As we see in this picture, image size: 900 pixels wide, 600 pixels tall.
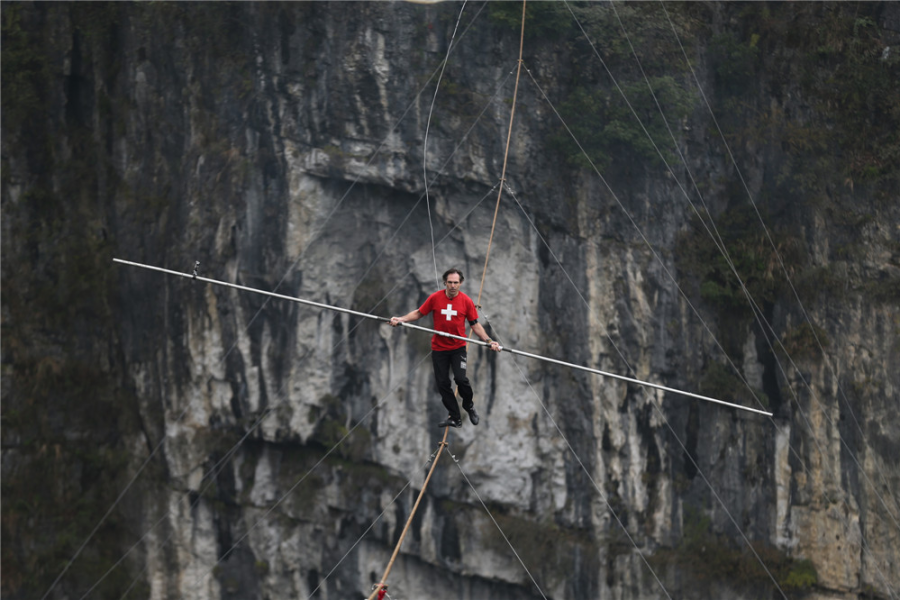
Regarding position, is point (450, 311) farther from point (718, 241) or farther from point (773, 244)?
point (773, 244)

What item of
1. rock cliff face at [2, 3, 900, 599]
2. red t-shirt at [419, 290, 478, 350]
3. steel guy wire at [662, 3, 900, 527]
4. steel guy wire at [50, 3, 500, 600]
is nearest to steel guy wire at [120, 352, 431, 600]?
rock cliff face at [2, 3, 900, 599]

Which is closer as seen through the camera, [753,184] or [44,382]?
[753,184]

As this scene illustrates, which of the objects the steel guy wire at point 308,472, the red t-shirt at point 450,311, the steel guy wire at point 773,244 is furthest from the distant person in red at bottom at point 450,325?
the steel guy wire at point 773,244

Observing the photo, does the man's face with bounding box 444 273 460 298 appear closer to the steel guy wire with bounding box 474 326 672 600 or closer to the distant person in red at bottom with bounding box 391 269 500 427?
the distant person in red at bottom with bounding box 391 269 500 427

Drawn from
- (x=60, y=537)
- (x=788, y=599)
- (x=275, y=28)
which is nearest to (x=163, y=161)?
(x=275, y=28)

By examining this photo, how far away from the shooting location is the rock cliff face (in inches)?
614

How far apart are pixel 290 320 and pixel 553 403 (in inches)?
201

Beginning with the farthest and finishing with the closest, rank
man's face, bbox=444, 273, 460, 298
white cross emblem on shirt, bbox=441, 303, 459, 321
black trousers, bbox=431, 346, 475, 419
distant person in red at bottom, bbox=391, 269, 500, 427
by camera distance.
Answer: black trousers, bbox=431, 346, 475, 419 < white cross emblem on shirt, bbox=441, 303, 459, 321 < distant person in red at bottom, bbox=391, 269, 500, 427 < man's face, bbox=444, 273, 460, 298

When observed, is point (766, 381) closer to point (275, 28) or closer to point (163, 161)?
point (275, 28)

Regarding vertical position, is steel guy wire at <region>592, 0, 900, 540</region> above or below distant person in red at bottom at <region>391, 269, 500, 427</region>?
above

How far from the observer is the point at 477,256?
16.4 m

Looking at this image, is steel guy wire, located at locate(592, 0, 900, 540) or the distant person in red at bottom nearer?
the distant person in red at bottom

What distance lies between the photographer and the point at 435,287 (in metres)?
16.4

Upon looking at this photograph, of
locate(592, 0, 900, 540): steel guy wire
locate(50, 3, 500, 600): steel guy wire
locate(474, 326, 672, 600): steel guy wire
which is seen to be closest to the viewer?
locate(592, 0, 900, 540): steel guy wire
